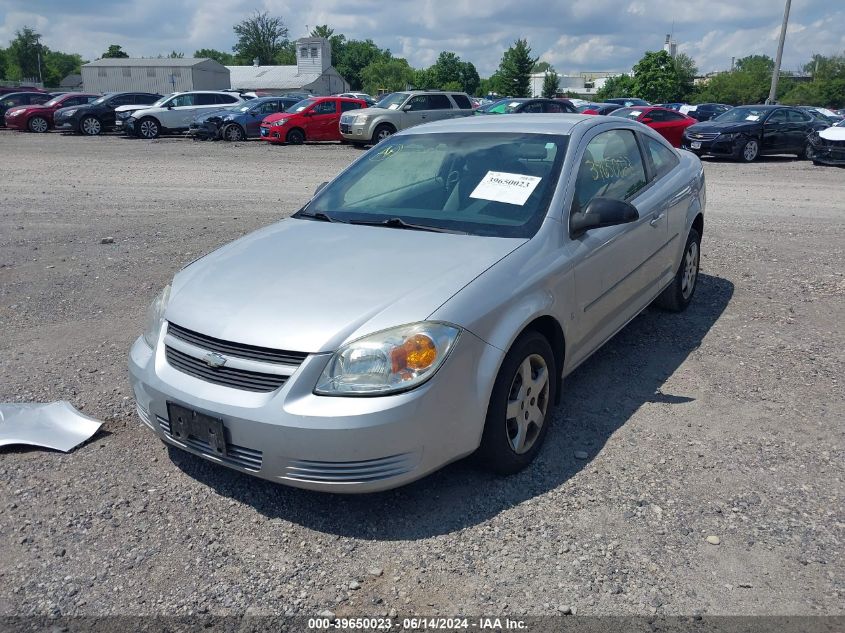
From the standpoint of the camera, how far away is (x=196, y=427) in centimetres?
316

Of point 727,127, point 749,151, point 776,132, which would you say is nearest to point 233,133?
point 727,127

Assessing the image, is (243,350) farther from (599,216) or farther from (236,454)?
(599,216)

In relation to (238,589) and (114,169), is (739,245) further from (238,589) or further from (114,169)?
(114,169)

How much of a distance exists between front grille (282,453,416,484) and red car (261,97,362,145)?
20.3 meters

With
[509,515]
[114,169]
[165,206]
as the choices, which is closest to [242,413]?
[509,515]

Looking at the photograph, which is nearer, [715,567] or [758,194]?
[715,567]

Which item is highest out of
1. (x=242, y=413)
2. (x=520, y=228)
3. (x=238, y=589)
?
(x=520, y=228)

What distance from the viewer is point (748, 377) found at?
4.71 metres

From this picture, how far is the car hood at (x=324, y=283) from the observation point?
3.05 m

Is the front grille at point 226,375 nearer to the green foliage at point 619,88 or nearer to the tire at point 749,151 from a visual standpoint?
the tire at point 749,151

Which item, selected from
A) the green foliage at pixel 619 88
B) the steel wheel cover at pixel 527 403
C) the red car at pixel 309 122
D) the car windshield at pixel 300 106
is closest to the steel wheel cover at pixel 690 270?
the steel wheel cover at pixel 527 403

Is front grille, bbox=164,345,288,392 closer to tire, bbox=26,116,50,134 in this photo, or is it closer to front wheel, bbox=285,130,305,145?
front wheel, bbox=285,130,305,145

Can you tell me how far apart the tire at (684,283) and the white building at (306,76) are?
2814 inches

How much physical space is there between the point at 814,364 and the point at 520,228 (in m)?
2.51
